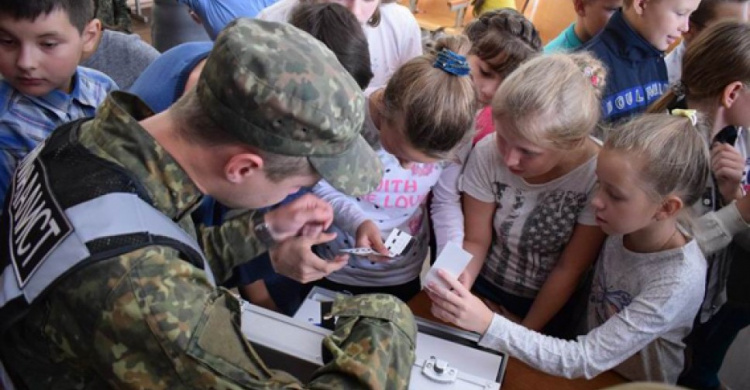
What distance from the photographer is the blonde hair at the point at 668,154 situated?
1.50m

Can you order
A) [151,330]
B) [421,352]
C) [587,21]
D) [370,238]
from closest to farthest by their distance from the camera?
[151,330]
[421,352]
[370,238]
[587,21]

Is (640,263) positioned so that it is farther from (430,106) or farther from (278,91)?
(278,91)

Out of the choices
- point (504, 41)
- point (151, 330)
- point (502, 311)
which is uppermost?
point (151, 330)

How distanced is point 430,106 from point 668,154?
2.00ft

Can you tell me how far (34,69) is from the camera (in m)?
1.42

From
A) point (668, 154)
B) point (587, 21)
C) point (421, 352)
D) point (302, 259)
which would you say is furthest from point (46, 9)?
point (587, 21)

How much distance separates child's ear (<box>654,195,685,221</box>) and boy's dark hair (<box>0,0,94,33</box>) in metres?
1.56

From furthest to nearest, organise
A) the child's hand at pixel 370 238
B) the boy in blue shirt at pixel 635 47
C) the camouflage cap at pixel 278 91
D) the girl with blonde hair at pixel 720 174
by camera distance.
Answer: the boy in blue shirt at pixel 635 47 < the girl with blonde hair at pixel 720 174 < the child's hand at pixel 370 238 < the camouflage cap at pixel 278 91

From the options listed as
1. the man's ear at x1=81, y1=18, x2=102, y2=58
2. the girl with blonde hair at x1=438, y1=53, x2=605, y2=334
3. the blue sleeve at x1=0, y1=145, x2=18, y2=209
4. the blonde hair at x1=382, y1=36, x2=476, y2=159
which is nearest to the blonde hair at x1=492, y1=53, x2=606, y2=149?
the girl with blonde hair at x1=438, y1=53, x2=605, y2=334

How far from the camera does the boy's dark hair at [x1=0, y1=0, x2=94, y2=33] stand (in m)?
1.40

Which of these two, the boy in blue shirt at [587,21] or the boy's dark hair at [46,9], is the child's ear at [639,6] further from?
the boy's dark hair at [46,9]

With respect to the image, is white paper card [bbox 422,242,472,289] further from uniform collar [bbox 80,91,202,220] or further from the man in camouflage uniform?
uniform collar [bbox 80,91,202,220]

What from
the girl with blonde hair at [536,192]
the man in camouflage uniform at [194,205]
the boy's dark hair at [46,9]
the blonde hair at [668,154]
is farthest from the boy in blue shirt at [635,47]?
the boy's dark hair at [46,9]

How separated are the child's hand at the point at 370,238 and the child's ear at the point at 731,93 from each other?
118 cm
